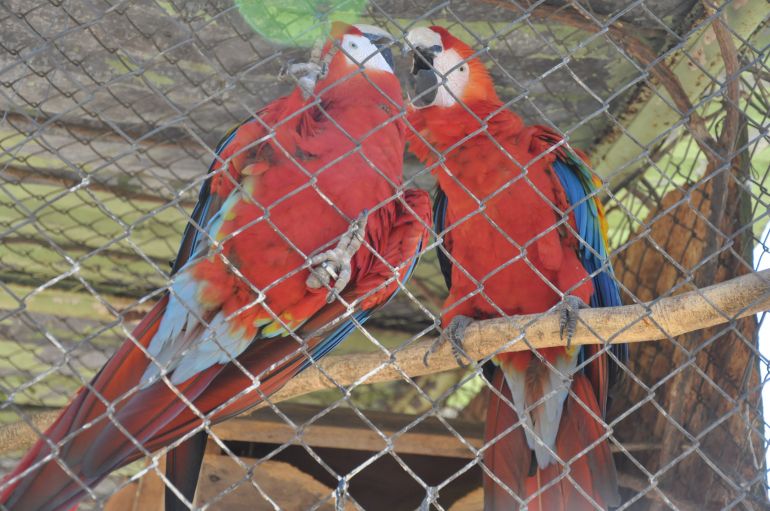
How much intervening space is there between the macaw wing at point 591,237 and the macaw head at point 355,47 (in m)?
0.47

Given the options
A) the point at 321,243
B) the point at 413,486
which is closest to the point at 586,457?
the point at 413,486

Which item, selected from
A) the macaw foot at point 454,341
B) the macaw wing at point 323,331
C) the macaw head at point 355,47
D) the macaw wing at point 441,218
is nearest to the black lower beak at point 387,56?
the macaw head at point 355,47

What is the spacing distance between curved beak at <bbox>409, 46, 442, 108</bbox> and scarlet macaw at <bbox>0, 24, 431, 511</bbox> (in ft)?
0.59

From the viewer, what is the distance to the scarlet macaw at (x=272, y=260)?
5.13ft

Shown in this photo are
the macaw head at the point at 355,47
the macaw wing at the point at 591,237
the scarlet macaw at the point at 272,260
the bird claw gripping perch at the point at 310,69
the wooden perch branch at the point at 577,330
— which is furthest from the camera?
the macaw wing at the point at 591,237

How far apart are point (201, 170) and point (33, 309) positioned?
0.72 meters

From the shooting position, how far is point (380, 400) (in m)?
3.13

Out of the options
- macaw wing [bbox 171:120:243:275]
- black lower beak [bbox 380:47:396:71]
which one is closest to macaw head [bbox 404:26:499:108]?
black lower beak [bbox 380:47:396:71]

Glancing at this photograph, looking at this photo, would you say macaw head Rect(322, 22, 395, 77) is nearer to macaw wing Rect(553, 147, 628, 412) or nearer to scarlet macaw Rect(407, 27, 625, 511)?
scarlet macaw Rect(407, 27, 625, 511)

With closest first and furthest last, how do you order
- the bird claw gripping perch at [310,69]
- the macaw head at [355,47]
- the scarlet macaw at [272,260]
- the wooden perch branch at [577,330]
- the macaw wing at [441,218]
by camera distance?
the wooden perch branch at [577,330] → the scarlet macaw at [272,260] → the bird claw gripping perch at [310,69] → the macaw head at [355,47] → the macaw wing at [441,218]

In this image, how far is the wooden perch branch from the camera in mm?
1411

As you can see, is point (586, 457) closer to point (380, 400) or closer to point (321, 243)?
point (321, 243)

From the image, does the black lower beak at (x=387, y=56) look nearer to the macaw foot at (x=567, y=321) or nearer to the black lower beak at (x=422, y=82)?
the black lower beak at (x=422, y=82)

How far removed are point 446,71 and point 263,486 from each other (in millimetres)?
1030
